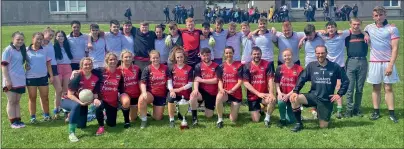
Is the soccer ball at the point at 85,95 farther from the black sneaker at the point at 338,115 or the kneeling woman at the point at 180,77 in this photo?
the black sneaker at the point at 338,115

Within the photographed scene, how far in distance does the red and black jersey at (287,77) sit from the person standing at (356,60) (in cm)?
128

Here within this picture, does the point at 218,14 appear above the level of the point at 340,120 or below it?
above

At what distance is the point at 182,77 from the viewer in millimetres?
8156

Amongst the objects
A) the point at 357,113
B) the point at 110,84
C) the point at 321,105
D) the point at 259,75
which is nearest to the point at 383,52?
the point at 357,113

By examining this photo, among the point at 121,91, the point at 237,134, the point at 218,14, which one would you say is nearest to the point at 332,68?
the point at 237,134

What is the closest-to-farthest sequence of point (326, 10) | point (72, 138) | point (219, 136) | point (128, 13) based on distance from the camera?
point (72, 138), point (219, 136), point (128, 13), point (326, 10)

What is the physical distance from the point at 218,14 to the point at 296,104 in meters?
31.2

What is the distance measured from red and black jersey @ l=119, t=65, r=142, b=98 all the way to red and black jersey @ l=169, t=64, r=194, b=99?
28.1 inches

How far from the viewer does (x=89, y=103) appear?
7.34 meters

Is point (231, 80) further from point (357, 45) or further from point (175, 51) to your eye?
point (357, 45)

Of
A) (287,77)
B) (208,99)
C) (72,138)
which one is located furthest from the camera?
(208,99)

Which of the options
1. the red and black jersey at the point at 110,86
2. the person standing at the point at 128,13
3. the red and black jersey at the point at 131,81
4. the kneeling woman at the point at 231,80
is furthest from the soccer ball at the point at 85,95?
the person standing at the point at 128,13

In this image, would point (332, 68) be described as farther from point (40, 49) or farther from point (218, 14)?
point (218, 14)

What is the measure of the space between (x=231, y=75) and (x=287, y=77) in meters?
1.11
